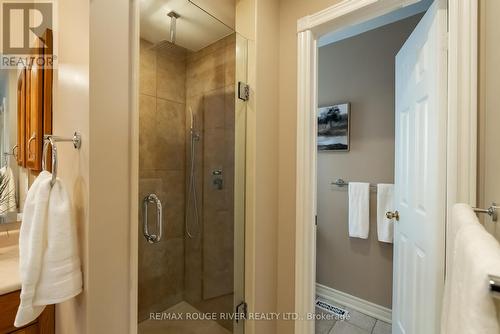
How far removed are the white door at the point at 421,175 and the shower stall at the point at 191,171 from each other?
38.6 inches

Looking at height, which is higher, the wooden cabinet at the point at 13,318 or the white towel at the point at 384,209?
the white towel at the point at 384,209

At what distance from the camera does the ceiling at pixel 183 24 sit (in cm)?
118

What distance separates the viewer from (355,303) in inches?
89.8

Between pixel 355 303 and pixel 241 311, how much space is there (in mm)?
1447

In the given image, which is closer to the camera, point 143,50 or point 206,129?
point 143,50

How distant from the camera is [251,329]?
139 centimetres

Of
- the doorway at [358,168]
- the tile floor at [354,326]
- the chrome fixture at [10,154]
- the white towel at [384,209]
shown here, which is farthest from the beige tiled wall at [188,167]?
the white towel at [384,209]

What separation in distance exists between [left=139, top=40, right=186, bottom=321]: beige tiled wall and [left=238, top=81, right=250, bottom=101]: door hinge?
49cm

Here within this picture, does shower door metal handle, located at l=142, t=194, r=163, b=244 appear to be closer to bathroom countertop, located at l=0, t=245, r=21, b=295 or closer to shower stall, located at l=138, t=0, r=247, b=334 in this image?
shower stall, located at l=138, t=0, r=247, b=334

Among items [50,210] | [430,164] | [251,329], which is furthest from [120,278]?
[430,164]

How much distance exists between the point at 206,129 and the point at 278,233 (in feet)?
3.01

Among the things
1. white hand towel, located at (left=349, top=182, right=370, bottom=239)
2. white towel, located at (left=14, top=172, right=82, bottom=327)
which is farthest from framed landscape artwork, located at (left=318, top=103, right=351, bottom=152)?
white towel, located at (left=14, top=172, right=82, bottom=327)

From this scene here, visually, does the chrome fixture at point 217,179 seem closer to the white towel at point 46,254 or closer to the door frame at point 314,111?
the door frame at point 314,111

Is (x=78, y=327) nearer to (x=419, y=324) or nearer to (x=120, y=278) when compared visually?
(x=120, y=278)
